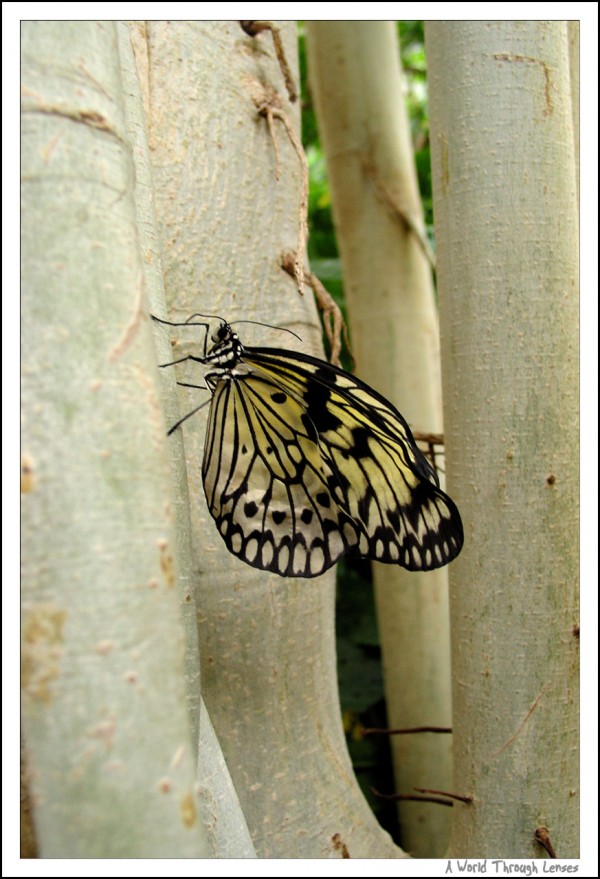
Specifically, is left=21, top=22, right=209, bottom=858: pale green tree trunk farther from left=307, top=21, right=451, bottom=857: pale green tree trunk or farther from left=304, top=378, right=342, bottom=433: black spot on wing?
left=307, top=21, right=451, bottom=857: pale green tree trunk

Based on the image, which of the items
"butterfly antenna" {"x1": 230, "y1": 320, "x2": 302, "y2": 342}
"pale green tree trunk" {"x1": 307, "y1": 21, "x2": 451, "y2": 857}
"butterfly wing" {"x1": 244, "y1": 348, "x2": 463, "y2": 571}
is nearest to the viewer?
Answer: "butterfly wing" {"x1": 244, "y1": 348, "x2": 463, "y2": 571}

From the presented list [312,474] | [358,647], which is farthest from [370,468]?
[358,647]

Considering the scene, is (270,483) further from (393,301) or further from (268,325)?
(393,301)

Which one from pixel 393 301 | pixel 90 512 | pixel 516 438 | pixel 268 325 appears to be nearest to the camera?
pixel 90 512

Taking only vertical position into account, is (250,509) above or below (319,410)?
below

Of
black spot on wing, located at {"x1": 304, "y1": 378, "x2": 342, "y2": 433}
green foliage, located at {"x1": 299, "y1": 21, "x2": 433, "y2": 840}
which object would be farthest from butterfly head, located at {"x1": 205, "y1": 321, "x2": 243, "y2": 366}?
green foliage, located at {"x1": 299, "y1": 21, "x2": 433, "y2": 840}

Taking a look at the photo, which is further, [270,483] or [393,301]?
[393,301]

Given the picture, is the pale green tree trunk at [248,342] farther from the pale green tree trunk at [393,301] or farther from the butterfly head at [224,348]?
the pale green tree trunk at [393,301]
